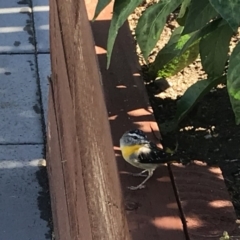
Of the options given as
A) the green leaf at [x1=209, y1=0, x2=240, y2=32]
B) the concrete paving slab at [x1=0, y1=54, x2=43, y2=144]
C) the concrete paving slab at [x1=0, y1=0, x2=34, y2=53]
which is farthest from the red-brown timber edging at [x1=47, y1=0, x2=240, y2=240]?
the concrete paving slab at [x1=0, y1=0, x2=34, y2=53]

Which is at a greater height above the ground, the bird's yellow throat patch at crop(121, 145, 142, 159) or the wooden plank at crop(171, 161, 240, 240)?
the bird's yellow throat patch at crop(121, 145, 142, 159)

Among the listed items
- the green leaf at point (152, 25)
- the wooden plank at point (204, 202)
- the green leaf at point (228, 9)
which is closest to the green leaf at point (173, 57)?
the green leaf at point (152, 25)

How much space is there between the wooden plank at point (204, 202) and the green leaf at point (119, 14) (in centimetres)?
43

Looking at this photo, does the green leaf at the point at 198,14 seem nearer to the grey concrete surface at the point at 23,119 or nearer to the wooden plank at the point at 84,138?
the wooden plank at the point at 84,138

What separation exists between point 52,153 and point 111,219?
195 cm

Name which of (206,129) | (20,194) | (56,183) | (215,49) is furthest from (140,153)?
(20,194)

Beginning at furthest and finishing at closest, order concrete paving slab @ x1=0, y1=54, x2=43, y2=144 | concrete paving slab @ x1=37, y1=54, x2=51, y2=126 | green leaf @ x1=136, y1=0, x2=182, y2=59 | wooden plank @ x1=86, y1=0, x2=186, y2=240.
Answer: concrete paving slab @ x1=37, y1=54, x2=51, y2=126
concrete paving slab @ x1=0, y1=54, x2=43, y2=144
green leaf @ x1=136, y1=0, x2=182, y2=59
wooden plank @ x1=86, y1=0, x2=186, y2=240

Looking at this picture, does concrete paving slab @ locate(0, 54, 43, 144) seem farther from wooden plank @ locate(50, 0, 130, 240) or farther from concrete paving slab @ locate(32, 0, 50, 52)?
wooden plank @ locate(50, 0, 130, 240)

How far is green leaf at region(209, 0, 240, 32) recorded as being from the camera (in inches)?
46.8

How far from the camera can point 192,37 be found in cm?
200

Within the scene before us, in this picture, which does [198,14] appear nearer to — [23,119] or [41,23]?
[23,119]

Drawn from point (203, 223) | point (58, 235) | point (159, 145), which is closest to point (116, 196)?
point (203, 223)

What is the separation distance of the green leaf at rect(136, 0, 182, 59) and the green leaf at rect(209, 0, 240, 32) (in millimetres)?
488

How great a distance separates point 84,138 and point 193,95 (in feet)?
1.37
